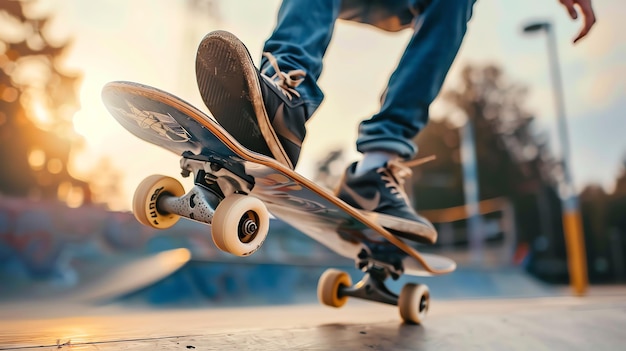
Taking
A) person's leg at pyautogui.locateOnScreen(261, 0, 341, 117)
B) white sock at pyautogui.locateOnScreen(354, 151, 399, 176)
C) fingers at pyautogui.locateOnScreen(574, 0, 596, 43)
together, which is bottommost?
white sock at pyautogui.locateOnScreen(354, 151, 399, 176)

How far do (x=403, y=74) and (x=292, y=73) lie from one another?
51 centimetres

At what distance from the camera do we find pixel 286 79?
114 cm

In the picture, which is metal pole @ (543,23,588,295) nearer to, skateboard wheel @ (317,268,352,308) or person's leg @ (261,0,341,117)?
skateboard wheel @ (317,268,352,308)

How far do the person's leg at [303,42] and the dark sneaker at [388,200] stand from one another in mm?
369

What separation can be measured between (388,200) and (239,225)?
25.1 inches

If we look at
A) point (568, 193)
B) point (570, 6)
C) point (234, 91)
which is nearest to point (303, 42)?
point (234, 91)

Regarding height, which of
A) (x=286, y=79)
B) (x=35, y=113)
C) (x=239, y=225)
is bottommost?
(x=239, y=225)

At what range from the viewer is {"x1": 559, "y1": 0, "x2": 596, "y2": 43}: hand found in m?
1.68

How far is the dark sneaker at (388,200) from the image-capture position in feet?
4.77

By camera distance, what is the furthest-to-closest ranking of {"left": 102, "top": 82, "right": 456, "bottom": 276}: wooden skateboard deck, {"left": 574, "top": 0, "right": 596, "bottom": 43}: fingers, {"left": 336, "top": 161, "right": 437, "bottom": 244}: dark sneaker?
{"left": 574, "top": 0, "right": 596, "bottom": 43}: fingers → {"left": 336, "top": 161, "right": 437, "bottom": 244}: dark sneaker → {"left": 102, "top": 82, "right": 456, "bottom": 276}: wooden skateboard deck

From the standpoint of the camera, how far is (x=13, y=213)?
690cm

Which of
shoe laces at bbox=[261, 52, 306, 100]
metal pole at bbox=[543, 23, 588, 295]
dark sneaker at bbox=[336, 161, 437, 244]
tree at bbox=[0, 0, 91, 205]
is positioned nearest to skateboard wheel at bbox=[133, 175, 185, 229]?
shoe laces at bbox=[261, 52, 306, 100]

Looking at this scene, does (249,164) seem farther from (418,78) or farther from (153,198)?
(418,78)

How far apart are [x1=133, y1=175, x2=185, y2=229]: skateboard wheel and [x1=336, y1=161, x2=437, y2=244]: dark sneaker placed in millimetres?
590
